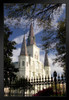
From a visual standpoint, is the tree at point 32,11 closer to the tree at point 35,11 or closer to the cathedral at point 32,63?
the tree at point 35,11

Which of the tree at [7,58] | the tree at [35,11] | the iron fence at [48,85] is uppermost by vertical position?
the tree at [35,11]

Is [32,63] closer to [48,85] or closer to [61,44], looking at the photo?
[61,44]

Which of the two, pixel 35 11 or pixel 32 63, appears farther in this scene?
pixel 32 63

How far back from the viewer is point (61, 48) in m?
4.65

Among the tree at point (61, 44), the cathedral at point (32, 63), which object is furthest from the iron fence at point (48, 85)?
the cathedral at point (32, 63)

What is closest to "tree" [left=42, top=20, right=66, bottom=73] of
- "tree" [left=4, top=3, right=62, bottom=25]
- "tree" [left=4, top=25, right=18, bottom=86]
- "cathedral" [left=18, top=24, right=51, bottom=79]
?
"tree" [left=4, top=3, right=62, bottom=25]

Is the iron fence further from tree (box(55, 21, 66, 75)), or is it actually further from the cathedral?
the cathedral

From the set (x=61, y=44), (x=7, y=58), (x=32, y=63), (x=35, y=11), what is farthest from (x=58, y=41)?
(x=32, y=63)

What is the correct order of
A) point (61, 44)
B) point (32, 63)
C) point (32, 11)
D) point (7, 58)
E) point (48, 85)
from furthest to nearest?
point (32, 63), point (7, 58), point (61, 44), point (48, 85), point (32, 11)

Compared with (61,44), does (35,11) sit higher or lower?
higher

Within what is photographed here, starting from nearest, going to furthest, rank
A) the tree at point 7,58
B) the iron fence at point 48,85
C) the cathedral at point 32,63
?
the iron fence at point 48,85, the tree at point 7,58, the cathedral at point 32,63

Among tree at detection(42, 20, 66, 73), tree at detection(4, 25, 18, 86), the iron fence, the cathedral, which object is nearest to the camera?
the iron fence

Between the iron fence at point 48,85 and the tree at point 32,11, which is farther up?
the tree at point 32,11

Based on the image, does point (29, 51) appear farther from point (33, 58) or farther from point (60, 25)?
point (60, 25)
